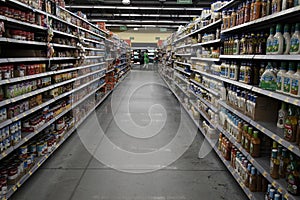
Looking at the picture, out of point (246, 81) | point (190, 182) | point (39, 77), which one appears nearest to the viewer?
point (246, 81)

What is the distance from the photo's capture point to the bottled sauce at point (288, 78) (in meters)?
2.29

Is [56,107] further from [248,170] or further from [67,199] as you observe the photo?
[248,170]

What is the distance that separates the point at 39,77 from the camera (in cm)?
398

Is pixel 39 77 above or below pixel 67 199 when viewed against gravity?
above

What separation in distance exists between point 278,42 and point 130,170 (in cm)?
252

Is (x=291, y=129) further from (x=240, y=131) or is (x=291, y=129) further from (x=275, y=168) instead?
(x=240, y=131)

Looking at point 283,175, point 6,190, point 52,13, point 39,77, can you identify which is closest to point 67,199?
point 6,190

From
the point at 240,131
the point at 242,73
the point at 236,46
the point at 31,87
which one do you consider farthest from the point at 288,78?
the point at 31,87

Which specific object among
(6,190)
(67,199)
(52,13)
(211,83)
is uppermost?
(52,13)

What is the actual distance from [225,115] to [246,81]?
3.03 ft

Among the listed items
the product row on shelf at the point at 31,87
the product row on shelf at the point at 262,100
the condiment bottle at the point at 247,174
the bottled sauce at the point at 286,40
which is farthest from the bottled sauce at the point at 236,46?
the product row on shelf at the point at 31,87

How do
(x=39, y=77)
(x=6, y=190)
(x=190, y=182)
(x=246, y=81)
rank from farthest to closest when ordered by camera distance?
(x=39, y=77)
(x=190, y=182)
(x=246, y=81)
(x=6, y=190)

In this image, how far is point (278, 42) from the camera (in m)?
2.45

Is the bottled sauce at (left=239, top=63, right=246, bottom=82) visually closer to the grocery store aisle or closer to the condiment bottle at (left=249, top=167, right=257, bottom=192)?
the condiment bottle at (left=249, top=167, right=257, bottom=192)
